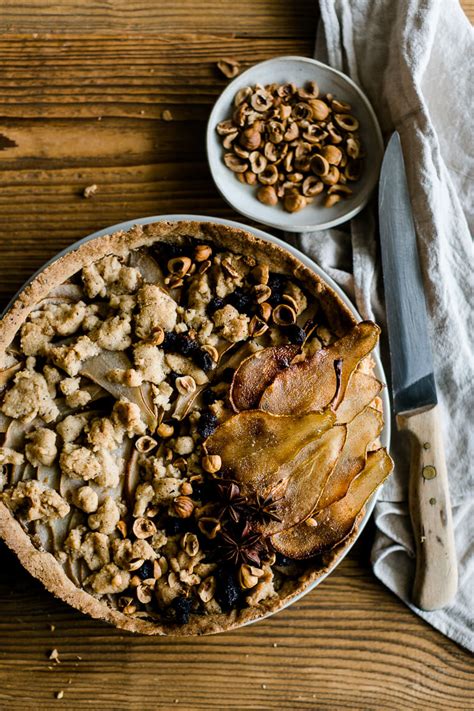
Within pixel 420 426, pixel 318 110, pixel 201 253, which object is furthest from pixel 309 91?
pixel 420 426

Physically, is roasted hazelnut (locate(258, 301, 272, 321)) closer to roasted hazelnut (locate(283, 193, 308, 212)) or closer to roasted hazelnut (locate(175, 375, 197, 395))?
roasted hazelnut (locate(175, 375, 197, 395))

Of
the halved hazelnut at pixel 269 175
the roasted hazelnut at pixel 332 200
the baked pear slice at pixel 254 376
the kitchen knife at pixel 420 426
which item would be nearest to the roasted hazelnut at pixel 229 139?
the halved hazelnut at pixel 269 175

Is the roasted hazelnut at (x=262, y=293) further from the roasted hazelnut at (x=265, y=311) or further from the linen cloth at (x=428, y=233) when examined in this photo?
the linen cloth at (x=428, y=233)

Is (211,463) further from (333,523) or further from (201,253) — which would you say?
(201,253)

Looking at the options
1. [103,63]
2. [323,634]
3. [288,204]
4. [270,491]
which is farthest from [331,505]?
[103,63]

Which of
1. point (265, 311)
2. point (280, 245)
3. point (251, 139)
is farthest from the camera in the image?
point (251, 139)
